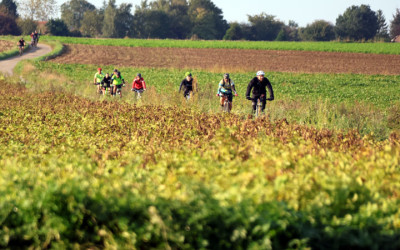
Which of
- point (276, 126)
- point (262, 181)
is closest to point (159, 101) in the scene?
point (276, 126)

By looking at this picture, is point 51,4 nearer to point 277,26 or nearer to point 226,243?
point 277,26

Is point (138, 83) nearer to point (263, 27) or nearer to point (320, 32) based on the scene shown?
point (320, 32)

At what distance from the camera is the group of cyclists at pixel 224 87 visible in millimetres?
16441

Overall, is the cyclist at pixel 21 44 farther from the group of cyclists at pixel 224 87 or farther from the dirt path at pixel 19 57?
the group of cyclists at pixel 224 87

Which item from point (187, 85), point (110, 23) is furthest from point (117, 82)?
→ point (110, 23)

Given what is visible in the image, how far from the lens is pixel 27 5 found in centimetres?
13688

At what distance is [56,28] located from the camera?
106 meters

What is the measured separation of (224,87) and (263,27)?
113 meters

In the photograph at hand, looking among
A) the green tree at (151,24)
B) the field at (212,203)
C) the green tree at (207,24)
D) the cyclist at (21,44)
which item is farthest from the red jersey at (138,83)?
the green tree at (151,24)

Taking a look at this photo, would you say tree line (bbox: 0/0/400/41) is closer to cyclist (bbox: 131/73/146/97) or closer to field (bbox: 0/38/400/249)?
cyclist (bbox: 131/73/146/97)

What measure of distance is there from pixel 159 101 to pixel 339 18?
340 feet

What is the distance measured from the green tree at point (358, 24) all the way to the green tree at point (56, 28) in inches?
2196

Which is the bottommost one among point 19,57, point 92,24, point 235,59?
point 19,57

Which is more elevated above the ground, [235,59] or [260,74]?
[260,74]
